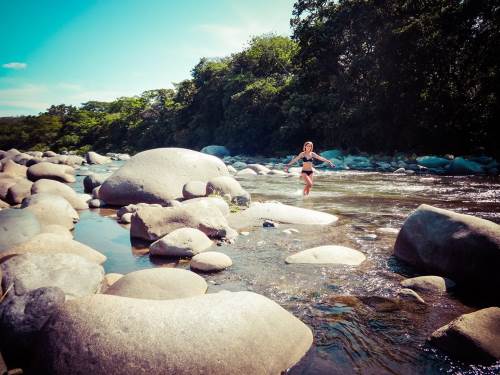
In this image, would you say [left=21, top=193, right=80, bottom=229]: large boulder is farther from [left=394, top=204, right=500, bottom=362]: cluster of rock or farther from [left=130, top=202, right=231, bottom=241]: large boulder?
[left=394, top=204, right=500, bottom=362]: cluster of rock

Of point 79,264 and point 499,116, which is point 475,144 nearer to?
point 499,116

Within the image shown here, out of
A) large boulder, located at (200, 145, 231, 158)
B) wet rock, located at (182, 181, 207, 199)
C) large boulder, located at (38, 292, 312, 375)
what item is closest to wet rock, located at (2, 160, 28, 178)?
wet rock, located at (182, 181, 207, 199)

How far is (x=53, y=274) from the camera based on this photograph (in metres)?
3.07

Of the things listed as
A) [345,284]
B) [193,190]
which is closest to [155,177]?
[193,190]

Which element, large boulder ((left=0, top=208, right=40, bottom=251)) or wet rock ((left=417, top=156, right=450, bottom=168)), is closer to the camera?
large boulder ((left=0, top=208, right=40, bottom=251))

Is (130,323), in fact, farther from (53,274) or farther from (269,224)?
(269,224)

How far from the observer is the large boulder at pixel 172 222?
5664 millimetres

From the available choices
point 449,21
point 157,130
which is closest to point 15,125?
point 157,130

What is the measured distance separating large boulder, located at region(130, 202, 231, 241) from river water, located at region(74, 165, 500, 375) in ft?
0.97

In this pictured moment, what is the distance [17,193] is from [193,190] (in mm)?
4551

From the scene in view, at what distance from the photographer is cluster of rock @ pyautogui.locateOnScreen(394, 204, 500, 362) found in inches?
98.7

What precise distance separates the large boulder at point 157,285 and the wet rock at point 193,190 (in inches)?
211

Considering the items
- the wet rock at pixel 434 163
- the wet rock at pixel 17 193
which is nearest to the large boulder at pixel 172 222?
the wet rock at pixel 17 193

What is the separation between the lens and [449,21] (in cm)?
1909
